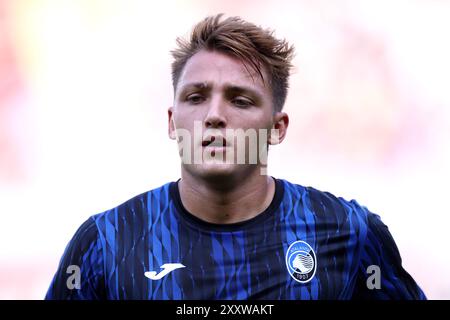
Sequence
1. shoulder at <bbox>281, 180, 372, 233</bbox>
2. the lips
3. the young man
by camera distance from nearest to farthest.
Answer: the lips, the young man, shoulder at <bbox>281, 180, 372, 233</bbox>

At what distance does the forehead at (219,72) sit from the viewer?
529cm

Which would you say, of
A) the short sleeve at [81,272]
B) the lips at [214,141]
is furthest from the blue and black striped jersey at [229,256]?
the lips at [214,141]

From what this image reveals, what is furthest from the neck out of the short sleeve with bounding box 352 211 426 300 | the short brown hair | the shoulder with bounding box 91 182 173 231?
the short sleeve with bounding box 352 211 426 300

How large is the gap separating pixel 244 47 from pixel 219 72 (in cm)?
31

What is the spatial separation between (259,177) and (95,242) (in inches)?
54.3

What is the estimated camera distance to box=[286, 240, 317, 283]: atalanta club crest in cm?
538

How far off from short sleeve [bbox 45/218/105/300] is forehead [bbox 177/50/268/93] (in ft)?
4.65

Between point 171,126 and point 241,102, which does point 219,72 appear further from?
point 171,126

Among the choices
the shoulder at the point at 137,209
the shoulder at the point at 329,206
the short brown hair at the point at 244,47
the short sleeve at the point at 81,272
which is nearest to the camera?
the short sleeve at the point at 81,272

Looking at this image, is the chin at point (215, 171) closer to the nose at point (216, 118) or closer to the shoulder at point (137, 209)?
the nose at point (216, 118)

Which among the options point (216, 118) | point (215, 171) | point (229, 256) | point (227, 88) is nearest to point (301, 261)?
point (229, 256)

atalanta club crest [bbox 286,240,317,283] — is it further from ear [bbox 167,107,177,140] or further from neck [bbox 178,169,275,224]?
ear [bbox 167,107,177,140]

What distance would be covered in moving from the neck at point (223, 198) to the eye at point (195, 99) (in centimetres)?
55
